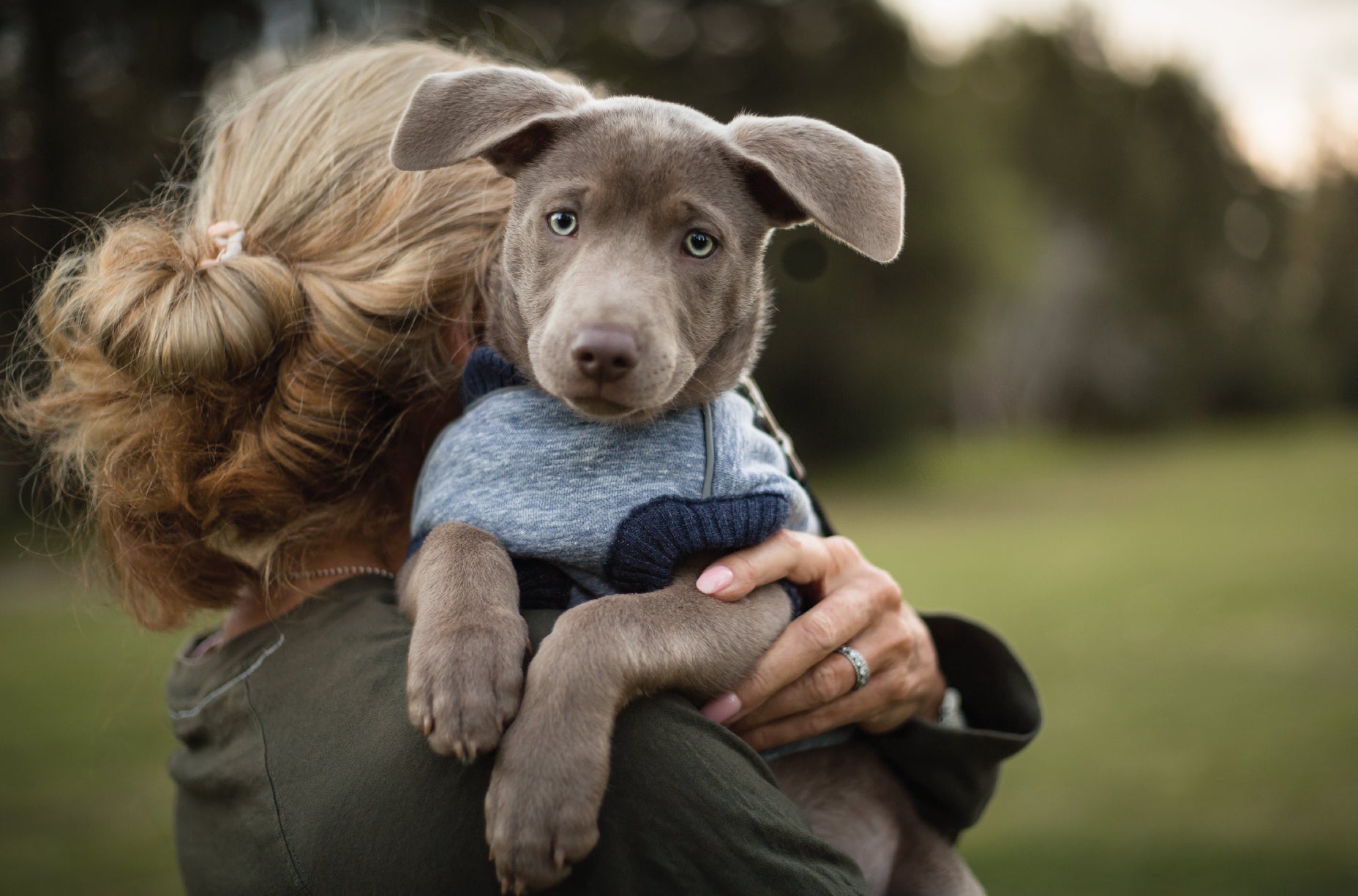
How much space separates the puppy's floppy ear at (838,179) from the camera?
2.35 meters

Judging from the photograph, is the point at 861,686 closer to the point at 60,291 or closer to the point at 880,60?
the point at 60,291

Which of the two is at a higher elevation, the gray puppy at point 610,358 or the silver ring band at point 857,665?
the gray puppy at point 610,358

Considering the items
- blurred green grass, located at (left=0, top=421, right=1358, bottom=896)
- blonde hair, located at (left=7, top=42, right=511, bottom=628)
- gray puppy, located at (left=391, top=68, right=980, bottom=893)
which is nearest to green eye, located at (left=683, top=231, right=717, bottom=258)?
gray puppy, located at (left=391, top=68, right=980, bottom=893)

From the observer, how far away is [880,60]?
2444 centimetres

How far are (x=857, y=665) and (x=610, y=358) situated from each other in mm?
864

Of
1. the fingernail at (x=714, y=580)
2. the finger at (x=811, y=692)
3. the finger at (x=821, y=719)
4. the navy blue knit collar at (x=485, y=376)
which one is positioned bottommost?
the finger at (x=821, y=719)

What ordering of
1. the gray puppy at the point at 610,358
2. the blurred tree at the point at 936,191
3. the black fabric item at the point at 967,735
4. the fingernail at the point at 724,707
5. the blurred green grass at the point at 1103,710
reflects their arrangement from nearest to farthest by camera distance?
the gray puppy at the point at 610,358, the fingernail at the point at 724,707, the black fabric item at the point at 967,735, the blurred green grass at the point at 1103,710, the blurred tree at the point at 936,191

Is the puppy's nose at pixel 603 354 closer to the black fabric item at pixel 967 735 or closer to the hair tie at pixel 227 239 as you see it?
the hair tie at pixel 227 239

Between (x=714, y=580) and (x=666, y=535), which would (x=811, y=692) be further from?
(x=666, y=535)

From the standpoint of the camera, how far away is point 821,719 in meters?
2.37

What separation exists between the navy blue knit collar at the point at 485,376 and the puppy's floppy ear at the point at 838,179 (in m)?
0.74

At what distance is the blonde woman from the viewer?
1.74 meters

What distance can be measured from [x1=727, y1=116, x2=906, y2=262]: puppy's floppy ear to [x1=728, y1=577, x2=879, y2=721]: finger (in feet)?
2.49

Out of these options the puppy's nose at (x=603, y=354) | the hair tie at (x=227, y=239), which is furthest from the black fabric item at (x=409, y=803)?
the hair tie at (x=227, y=239)
